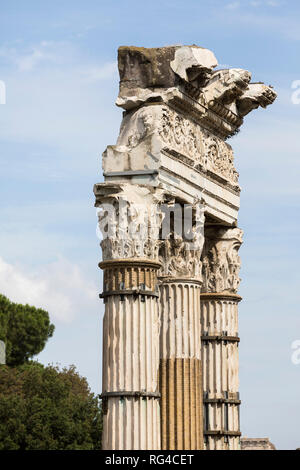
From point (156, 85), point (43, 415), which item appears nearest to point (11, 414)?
point (43, 415)

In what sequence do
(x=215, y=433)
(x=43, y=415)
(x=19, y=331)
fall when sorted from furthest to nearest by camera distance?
(x=19, y=331) < (x=43, y=415) < (x=215, y=433)

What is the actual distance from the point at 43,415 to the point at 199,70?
31.2 metres

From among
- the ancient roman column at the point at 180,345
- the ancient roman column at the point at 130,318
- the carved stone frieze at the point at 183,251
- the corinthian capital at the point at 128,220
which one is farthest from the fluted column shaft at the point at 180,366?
the corinthian capital at the point at 128,220

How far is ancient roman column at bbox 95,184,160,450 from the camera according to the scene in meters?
23.3

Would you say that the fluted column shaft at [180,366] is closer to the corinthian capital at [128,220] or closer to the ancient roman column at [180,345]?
the ancient roman column at [180,345]

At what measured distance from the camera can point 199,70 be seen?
25.6m

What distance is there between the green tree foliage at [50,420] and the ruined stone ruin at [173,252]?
85.2ft

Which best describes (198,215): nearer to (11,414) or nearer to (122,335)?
(122,335)

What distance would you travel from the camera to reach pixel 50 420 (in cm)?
5475

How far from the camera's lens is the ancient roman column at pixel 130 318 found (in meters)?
23.3

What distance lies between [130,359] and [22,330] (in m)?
51.8

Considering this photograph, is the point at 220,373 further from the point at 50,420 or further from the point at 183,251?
the point at 50,420

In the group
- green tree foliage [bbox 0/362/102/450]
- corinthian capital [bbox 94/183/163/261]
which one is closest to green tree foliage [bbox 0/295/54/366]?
green tree foliage [bbox 0/362/102/450]

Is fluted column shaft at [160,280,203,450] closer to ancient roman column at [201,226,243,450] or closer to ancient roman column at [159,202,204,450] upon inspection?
ancient roman column at [159,202,204,450]
